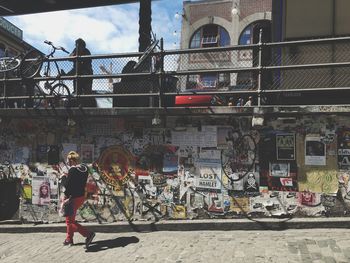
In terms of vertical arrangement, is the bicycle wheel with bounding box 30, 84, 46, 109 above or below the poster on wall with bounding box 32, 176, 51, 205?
above

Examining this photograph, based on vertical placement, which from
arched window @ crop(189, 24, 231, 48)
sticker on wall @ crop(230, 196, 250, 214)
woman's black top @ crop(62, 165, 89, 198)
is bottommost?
sticker on wall @ crop(230, 196, 250, 214)

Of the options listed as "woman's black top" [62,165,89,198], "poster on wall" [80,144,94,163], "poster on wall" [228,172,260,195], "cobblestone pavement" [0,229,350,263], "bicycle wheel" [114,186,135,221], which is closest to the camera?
"cobblestone pavement" [0,229,350,263]

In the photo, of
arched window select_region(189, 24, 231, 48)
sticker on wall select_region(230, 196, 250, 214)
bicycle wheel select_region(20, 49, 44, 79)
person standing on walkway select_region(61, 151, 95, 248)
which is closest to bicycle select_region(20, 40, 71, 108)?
bicycle wheel select_region(20, 49, 44, 79)

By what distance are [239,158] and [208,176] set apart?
0.63 m

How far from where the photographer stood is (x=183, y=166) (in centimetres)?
860

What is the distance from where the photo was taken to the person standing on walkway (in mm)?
7906

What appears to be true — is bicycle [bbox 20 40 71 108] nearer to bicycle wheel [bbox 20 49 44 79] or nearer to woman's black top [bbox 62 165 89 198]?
bicycle wheel [bbox 20 49 44 79]

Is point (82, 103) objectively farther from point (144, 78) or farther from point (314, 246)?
point (314, 246)

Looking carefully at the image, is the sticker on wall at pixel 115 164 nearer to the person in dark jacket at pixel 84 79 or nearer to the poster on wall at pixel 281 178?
the person in dark jacket at pixel 84 79

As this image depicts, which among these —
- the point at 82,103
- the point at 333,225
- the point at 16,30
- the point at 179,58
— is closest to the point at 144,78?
the point at 179,58

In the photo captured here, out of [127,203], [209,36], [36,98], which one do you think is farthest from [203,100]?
[209,36]

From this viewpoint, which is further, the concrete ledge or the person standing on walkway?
the person standing on walkway

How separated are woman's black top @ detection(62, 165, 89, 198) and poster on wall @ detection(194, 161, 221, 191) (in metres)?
1.98

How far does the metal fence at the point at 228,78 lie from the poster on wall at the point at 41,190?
1.65 m
